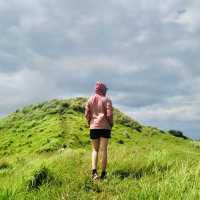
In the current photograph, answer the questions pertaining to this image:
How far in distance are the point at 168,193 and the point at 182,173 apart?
1903 millimetres

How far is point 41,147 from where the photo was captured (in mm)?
32750

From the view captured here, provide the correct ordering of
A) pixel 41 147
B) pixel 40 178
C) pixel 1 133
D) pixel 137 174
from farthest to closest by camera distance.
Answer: pixel 1 133, pixel 41 147, pixel 137 174, pixel 40 178

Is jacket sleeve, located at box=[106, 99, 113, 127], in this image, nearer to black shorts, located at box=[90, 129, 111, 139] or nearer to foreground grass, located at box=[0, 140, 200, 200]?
black shorts, located at box=[90, 129, 111, 139]

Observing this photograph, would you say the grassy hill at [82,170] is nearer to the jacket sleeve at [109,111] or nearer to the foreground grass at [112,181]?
the foreground grass at [112,181]

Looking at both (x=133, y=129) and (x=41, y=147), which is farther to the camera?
(x=133, y=129)

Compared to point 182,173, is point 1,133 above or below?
above

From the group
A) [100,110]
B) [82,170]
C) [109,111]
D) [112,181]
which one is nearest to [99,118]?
[100,110]

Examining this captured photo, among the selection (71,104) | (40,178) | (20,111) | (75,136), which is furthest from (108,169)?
(20,111)

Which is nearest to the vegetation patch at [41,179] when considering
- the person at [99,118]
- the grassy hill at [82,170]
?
the grassy hill at [82,170]

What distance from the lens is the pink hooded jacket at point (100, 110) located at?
1553 cm

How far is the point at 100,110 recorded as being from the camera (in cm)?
1566

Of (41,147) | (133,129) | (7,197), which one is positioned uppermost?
(133,129)

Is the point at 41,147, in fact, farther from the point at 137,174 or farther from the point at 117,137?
the point at 137,174

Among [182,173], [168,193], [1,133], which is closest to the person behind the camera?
[168,193]
